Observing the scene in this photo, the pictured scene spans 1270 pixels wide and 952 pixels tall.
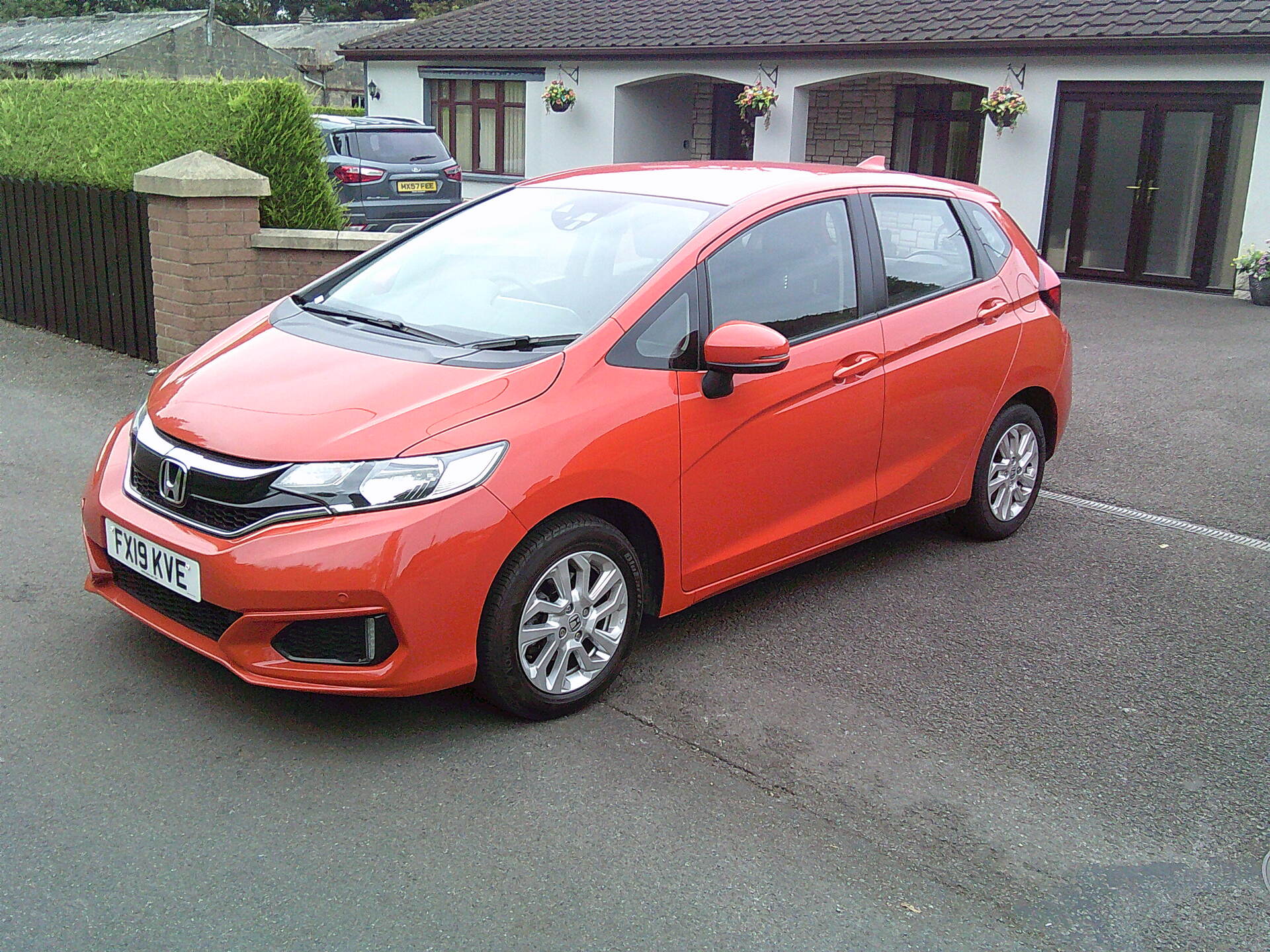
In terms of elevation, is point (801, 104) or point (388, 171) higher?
point (801, 104)

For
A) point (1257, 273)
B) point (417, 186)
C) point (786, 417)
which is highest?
point (786, 417)

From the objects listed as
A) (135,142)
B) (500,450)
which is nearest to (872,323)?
(500,450)

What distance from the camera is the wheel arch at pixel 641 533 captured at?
160 inches

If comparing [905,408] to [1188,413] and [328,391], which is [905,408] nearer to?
[328,391]

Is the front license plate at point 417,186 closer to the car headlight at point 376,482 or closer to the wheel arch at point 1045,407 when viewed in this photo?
the wheel arch at point 1045,407

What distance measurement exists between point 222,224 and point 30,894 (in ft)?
20.2

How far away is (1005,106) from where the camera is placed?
A: 54.9 ft

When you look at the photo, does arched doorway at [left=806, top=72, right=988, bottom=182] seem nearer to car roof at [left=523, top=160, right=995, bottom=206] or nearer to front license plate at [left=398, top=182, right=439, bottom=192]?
front license plate at [left=398, top=182, right=439, bottom=192]

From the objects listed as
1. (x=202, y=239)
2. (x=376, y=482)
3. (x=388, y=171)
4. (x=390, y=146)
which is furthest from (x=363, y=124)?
(x=376, y=482)

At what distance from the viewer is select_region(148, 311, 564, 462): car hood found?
3.69 m

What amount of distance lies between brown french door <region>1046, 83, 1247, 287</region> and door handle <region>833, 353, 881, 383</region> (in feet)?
41.9

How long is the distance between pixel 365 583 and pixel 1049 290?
3.96 metres

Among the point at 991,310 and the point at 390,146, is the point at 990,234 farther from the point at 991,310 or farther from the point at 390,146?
the point at 390,146

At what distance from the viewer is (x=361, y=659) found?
12.0 ft
